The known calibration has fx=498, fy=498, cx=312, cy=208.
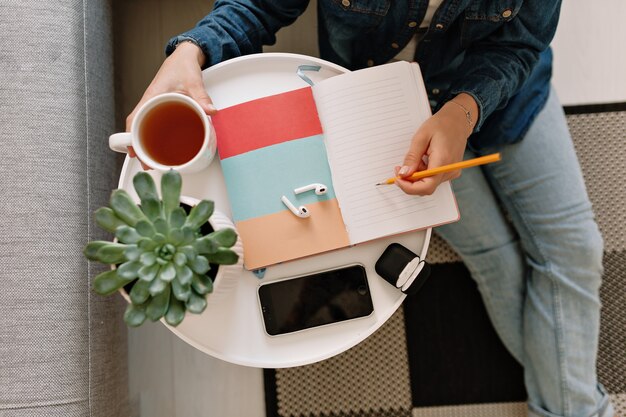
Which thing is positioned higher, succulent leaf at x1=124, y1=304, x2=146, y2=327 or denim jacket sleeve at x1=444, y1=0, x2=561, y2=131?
denim jacket sleeve at x1=444, y1=0, x2=561, y2=131

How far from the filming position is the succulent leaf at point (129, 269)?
0.51m

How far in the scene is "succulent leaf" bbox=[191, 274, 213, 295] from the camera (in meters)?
0.53

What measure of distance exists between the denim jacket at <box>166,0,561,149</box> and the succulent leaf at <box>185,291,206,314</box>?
0.38m

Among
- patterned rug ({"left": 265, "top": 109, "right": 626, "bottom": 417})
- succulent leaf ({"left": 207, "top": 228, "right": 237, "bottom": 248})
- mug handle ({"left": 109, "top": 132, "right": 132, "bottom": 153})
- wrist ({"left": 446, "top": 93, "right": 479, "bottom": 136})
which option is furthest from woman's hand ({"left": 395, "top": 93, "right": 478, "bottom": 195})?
patterned rug ({"left": 265, "top": 109, "right": 626, "bottom": 417})

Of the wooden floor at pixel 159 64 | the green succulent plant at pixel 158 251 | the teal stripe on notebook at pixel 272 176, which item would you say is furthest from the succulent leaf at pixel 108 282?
the wooden floor at pixel 159 64

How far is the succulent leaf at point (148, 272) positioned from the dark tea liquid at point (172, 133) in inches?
6.8

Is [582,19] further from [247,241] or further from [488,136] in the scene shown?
[247,241]

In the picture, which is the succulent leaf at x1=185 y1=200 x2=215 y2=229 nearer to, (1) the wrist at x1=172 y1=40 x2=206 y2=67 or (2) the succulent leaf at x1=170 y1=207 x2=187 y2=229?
(2) the succulent leaf at x1=170 y1=207 x2=187 y2=229

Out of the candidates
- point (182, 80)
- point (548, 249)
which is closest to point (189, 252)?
point (182, 80)

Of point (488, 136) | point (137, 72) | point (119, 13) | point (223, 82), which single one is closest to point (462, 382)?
point (488, 136)

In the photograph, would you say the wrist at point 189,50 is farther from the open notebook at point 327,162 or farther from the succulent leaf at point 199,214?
the succulent leaf at point 199,214

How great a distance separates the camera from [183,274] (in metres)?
0.51

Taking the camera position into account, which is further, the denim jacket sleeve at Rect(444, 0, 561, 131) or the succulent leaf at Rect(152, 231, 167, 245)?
the denim jacket sleeve at Rect(444, 0, 561, 131)

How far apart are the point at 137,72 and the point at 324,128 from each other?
72 cm
